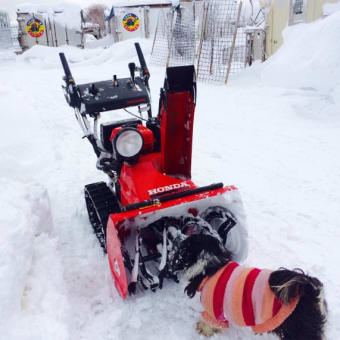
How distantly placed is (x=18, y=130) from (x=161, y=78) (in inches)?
237

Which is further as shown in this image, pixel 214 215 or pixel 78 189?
pixel 78 189

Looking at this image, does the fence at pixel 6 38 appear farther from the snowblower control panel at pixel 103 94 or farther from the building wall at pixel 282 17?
the snowblower control panel at pixel 103 94

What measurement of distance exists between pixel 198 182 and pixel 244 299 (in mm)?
2695

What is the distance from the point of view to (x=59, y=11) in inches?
800

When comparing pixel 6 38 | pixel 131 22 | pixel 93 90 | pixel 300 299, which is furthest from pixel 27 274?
pixel 6 38

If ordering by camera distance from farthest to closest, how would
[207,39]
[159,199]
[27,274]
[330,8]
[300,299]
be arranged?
[207,39] < [330,8] < [27,274] < [159,199] < [300,299]

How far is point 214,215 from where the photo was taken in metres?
2.74

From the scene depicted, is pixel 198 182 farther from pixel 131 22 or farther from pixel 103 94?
pixel 131 22

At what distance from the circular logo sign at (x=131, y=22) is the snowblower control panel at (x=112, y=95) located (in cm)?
1822

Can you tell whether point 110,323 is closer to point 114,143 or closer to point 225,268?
point 225,268

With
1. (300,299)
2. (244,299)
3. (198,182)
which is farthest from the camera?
(198,182)

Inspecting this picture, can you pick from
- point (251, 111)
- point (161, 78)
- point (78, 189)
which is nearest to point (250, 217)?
point (78, 189)

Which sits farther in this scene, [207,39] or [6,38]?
[6,38]

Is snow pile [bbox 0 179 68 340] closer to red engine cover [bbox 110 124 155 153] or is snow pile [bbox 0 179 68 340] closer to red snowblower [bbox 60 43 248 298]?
red snowblower [bbox 60 43 248 298]
